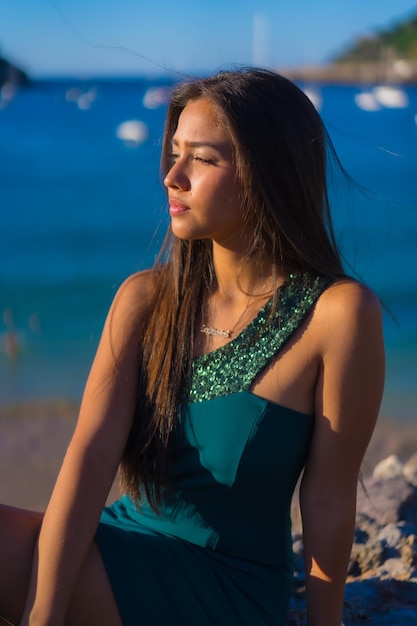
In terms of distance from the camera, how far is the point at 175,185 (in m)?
2.33

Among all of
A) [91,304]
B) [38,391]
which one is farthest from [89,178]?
[38,391]

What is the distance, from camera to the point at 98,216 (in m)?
17.5

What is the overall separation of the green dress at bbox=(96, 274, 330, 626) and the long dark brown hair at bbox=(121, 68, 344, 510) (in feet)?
0.16

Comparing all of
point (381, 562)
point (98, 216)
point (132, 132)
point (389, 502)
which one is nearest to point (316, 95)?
point (132, 132)

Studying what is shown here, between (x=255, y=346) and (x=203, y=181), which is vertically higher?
(x=203, y=181)

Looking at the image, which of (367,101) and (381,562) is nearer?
(381,562)

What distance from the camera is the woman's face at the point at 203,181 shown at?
90.7 inches

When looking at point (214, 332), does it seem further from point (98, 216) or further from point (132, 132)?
point (132, 132)

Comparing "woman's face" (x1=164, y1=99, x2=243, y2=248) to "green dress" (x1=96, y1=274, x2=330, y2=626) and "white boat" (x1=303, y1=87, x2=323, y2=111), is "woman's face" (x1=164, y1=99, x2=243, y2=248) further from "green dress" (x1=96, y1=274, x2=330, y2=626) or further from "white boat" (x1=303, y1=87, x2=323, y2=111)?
"white boat" (x1=303, y1=87, x2=323, y2=111)

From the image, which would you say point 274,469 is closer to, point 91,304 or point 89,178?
point 91,304

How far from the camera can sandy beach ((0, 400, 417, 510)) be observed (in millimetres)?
5004

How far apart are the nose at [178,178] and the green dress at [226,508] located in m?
0.33

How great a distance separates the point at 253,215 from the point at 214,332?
29 cm

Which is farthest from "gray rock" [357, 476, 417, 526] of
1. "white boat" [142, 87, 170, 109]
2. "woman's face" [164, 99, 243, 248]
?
"white boat" [142, 87, 170, 109]
